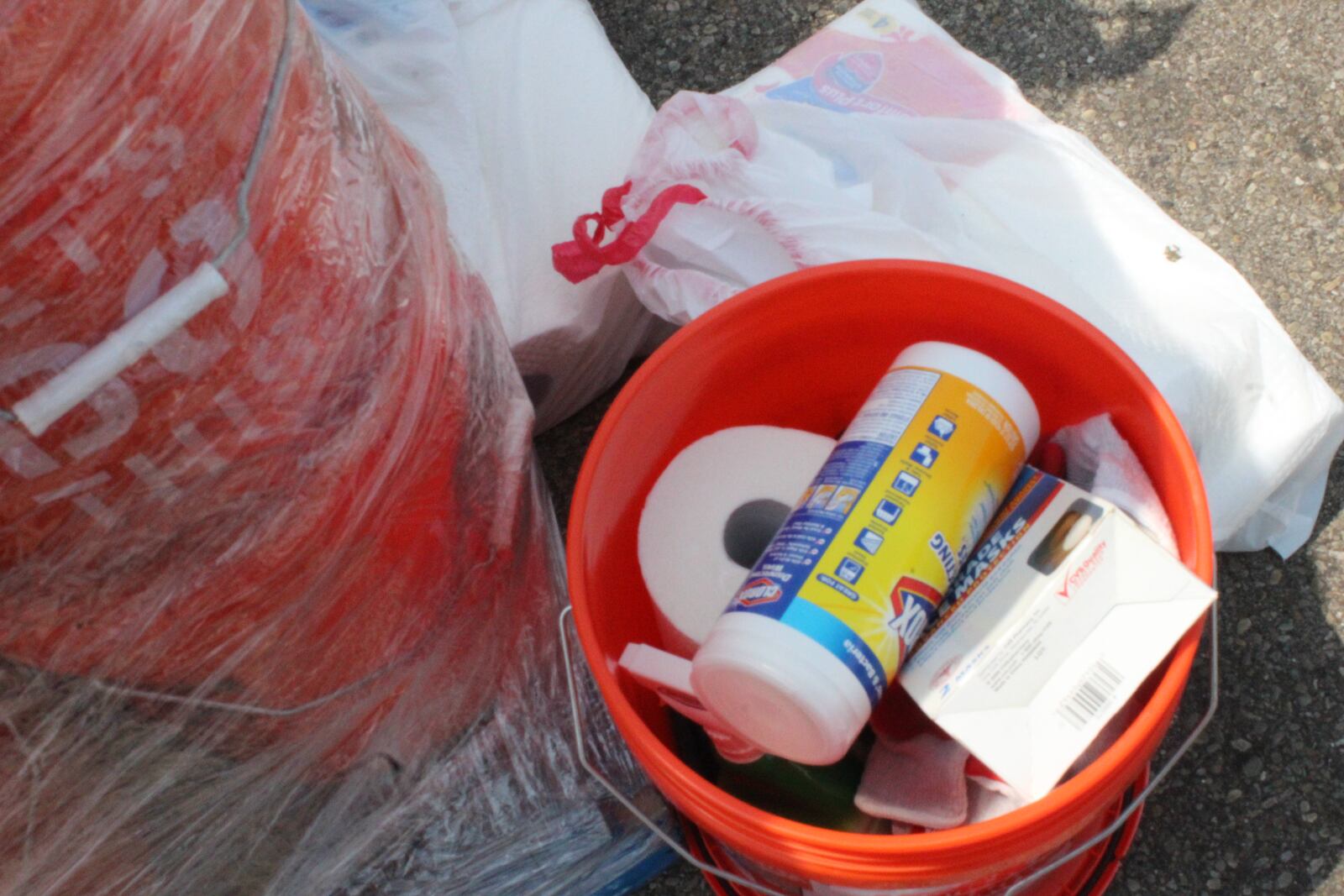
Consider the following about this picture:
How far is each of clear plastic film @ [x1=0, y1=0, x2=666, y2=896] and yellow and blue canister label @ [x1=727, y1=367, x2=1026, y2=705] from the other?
235mm

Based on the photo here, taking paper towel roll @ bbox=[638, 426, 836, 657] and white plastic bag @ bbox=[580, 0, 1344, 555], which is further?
white plastic bag @ bbox=[580, 0, 1344, 555]

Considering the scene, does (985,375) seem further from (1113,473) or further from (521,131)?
(521,131)

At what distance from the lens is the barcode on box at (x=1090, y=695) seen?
0.62 meters

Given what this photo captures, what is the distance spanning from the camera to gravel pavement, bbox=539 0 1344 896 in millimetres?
938

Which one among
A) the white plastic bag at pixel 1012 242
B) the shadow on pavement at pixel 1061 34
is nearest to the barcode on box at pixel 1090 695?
the white plastic bag at pixel 1012 242

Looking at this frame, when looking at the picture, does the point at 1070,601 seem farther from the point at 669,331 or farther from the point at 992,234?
the point at 669,331

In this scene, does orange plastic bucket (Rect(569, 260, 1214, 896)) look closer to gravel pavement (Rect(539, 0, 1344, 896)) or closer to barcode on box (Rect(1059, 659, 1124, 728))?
barcode on box (Rect(1059, 659, 1124, 728))

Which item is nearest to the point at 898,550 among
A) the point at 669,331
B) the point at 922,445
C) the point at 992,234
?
the point at 922,445

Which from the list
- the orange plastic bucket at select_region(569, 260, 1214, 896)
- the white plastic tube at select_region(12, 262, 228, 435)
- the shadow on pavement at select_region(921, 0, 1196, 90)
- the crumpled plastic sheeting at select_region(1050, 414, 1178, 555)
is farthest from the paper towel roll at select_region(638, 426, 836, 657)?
the shadow on pavement at select_region(921, 0, 1196, 90)

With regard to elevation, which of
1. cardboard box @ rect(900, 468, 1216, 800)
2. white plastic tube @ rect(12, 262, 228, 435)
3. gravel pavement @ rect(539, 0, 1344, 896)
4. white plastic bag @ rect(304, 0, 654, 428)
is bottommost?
gravel pavement @ rect(539, 0, 1344, 896)

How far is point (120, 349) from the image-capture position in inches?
17.9

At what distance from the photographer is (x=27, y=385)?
44 cm

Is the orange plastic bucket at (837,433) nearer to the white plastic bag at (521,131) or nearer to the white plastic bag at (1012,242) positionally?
the white plastic bag at (1012,242)

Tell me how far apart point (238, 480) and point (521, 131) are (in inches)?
23.0
